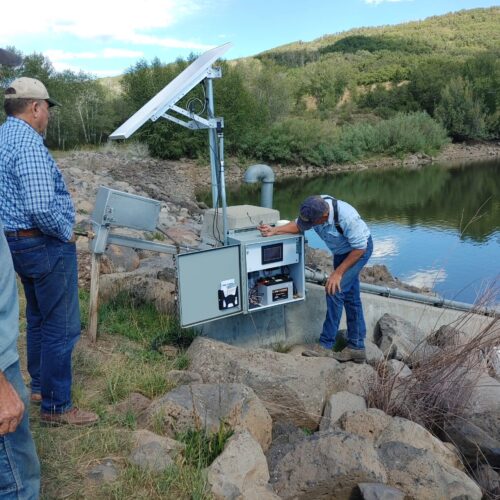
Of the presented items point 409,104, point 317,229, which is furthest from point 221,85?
point 317,229

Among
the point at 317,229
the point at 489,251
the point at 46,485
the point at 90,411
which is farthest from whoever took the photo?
the point at 489,251

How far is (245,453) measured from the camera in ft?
10.6

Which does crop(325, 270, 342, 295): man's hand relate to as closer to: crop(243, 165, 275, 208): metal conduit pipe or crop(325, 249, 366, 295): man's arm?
crop(325, 249, 366, 295): man's arm

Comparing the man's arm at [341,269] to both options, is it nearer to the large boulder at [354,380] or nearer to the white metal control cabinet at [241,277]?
the white metal control cabinet at [241,277]

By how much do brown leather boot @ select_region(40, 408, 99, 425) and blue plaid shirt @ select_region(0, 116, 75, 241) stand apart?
3.74ft

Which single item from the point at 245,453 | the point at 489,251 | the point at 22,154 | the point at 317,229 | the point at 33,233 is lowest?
the point at 489,251

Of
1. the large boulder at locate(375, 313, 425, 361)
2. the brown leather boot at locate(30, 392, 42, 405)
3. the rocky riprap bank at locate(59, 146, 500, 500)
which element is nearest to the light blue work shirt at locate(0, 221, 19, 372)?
the rocky riprap bank at locate(59, 146, 500, 500)

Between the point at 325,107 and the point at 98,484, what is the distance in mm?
57639

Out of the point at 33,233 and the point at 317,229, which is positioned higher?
the point at 33,233

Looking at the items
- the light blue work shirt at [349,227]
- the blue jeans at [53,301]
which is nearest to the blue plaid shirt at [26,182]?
the blue jeans at [53,301]

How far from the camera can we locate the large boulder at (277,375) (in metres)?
4.24

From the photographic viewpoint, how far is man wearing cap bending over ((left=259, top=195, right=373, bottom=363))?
17.2 ft

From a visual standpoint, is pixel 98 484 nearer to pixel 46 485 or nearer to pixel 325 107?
pixel 46 485

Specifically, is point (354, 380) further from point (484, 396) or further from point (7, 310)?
point (7, 310)
